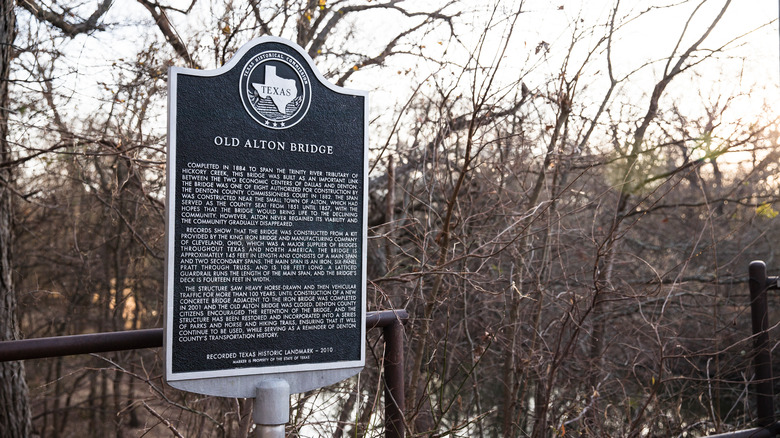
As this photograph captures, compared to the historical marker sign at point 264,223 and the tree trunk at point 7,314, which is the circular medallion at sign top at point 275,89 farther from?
the tree trunk at point 7,314

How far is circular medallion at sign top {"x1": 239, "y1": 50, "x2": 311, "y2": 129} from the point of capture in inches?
122

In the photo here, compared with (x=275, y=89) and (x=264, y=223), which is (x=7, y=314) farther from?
(x=275, y=89)

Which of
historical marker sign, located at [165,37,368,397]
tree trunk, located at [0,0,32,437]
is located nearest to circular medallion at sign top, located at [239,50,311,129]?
historical marker sign, located at [165,37,368,397]

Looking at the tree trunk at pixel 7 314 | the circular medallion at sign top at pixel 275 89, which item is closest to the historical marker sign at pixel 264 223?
the circular medallion at sign top at pixel 275 89

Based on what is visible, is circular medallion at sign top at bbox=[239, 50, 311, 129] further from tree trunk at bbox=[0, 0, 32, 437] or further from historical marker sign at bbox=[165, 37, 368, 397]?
tree trunk at bbox=[0, 0, 32, 437]

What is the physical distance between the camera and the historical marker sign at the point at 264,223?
288 cm

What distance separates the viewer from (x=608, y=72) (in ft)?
21.2

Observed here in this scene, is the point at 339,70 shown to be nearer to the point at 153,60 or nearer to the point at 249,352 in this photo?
the point at 153,60

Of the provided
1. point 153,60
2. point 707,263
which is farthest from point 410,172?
point 707,263

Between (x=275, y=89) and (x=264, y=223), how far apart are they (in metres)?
0.67

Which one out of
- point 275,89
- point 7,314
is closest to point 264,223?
point 275,89

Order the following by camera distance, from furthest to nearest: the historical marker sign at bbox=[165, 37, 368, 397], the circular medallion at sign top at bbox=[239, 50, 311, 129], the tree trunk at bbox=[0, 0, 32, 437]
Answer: the tree trunk at bbox=[0, 0, 32, 437]
the circular medallion at sign top at bbox=[239, 50, 311, 129]
the historical marker sign at bbox=[165, 37, 368, 397]

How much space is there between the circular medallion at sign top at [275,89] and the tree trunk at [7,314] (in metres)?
4.11

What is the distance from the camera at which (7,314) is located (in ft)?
20.6
